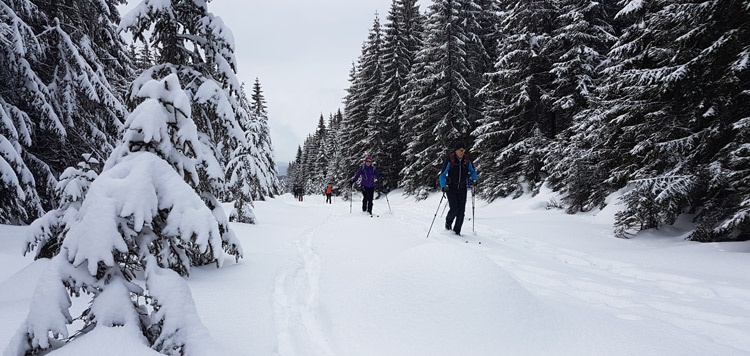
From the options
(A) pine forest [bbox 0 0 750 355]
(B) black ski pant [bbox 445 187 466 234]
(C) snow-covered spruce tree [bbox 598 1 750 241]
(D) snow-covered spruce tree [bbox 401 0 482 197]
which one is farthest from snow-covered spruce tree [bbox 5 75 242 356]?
(D) snow-covered spruce tree [bbox 401 0 482 197]

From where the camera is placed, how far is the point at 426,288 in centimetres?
375

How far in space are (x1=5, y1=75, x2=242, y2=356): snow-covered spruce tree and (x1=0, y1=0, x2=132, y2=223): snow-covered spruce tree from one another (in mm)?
6891

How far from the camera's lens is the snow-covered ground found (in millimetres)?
3246

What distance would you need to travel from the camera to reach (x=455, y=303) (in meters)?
3.58

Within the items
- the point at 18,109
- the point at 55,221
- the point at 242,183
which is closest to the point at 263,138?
the point at 242,183

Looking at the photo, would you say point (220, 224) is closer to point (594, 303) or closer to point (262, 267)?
point (262, 267)

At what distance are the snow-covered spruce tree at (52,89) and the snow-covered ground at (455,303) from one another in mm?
2662

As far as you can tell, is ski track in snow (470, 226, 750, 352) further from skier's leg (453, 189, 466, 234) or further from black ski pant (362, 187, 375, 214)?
black ski pant (362, 187, 375, 214)

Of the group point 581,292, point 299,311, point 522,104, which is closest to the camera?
point 299,311

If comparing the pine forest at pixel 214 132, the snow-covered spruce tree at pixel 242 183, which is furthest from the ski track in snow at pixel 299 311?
the snow-covered spruce tree at pixel 242 183

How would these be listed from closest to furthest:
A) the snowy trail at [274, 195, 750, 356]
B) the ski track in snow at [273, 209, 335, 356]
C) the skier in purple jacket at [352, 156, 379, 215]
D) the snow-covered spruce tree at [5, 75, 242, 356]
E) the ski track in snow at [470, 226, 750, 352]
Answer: the snow-covered spruce tree at [5, 75, 242, 356], the ski track in snow at [273, 209, 335, 356], the snowy trail at [274, 195, 750, 356], the ski track in snow at [470, 226, 750, 352], the skier in purple jacket at [352, 156, 379, 215]

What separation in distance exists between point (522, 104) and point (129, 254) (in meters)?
16.7

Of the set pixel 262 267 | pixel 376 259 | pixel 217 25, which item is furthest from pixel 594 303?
pixel 217 25

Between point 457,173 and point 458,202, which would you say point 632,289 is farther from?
point 457,173
